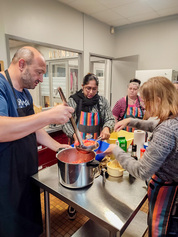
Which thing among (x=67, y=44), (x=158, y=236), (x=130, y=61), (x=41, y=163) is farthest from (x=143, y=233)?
(x=130, y=61)

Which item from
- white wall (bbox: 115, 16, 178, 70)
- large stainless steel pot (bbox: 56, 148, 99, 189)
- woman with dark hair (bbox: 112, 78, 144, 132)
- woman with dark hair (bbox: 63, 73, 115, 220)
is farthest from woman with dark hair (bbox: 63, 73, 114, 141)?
white wall (bbox: 115, 16, 178, 70)

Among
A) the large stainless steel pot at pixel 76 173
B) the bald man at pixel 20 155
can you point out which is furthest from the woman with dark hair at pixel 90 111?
the large stainless steel pot at pixel 76 173

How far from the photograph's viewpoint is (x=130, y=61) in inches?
157

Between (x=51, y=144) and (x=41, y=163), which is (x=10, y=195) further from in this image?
(x=41, y=163)

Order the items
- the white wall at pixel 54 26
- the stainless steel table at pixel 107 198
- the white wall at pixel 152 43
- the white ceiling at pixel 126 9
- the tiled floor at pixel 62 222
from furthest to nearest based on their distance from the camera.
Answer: the white wall at pixel 152 43 → the white ceiling at pixel 126 9 → the white wall at pixel 54 26 → the tiled floor at pixel 62 222 → the stainless steel table at pixel 107 198

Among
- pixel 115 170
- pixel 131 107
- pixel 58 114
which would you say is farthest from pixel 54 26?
pixel 115 170

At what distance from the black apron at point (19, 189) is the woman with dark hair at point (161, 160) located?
1.82ft

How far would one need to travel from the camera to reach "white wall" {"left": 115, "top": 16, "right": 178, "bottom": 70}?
10.4 ft

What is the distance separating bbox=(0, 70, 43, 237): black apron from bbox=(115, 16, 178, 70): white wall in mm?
3030

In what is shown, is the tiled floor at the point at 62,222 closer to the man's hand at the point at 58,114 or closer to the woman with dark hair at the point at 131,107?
the woman with dark hair at the point at 131,107

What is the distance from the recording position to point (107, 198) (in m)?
0.92

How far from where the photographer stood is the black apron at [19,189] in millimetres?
1015

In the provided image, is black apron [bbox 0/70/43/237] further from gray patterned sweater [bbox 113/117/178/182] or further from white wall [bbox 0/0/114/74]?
white wall [bbox 0/0/114/74]

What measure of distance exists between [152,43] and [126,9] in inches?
36.1
